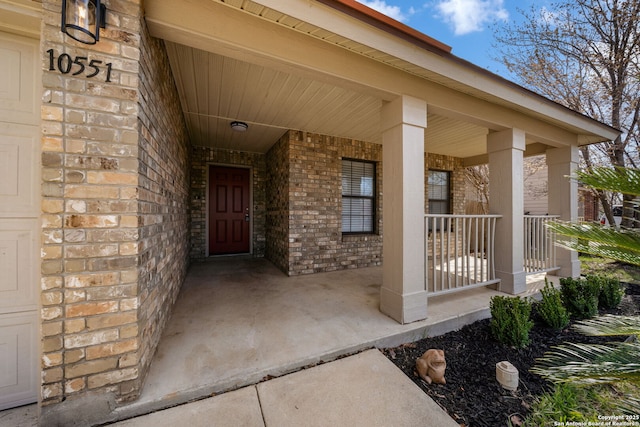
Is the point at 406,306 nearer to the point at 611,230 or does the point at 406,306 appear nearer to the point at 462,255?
the point at 462,255

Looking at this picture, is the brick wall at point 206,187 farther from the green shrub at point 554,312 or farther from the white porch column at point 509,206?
the green shrub at point 554,312

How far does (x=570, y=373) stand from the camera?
0.99m

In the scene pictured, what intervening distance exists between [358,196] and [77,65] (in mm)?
4058

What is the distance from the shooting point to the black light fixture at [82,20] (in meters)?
1.15

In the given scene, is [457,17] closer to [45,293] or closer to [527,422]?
[527,422]

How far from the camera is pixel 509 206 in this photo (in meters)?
3.12

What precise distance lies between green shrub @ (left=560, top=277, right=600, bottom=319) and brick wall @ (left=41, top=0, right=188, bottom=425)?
418 cm

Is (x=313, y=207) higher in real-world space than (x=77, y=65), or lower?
lower

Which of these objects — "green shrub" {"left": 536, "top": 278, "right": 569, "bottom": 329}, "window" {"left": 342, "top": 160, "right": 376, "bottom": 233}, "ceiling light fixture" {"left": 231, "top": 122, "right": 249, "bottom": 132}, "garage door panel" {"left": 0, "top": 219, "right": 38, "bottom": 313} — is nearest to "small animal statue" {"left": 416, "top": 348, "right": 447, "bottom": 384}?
"green shrub" {"left": 536, "top": 278, "right": 569, "bottom": 329}

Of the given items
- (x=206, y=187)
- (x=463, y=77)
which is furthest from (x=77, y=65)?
(x=206, y=187)

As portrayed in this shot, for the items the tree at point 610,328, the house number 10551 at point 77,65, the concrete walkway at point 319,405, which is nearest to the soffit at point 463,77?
the house number 10551 at point 77,65

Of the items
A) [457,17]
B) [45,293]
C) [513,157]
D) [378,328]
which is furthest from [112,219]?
[457,17]

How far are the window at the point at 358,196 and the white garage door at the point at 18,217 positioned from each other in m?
3.84

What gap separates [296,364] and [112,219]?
59.1 inches
